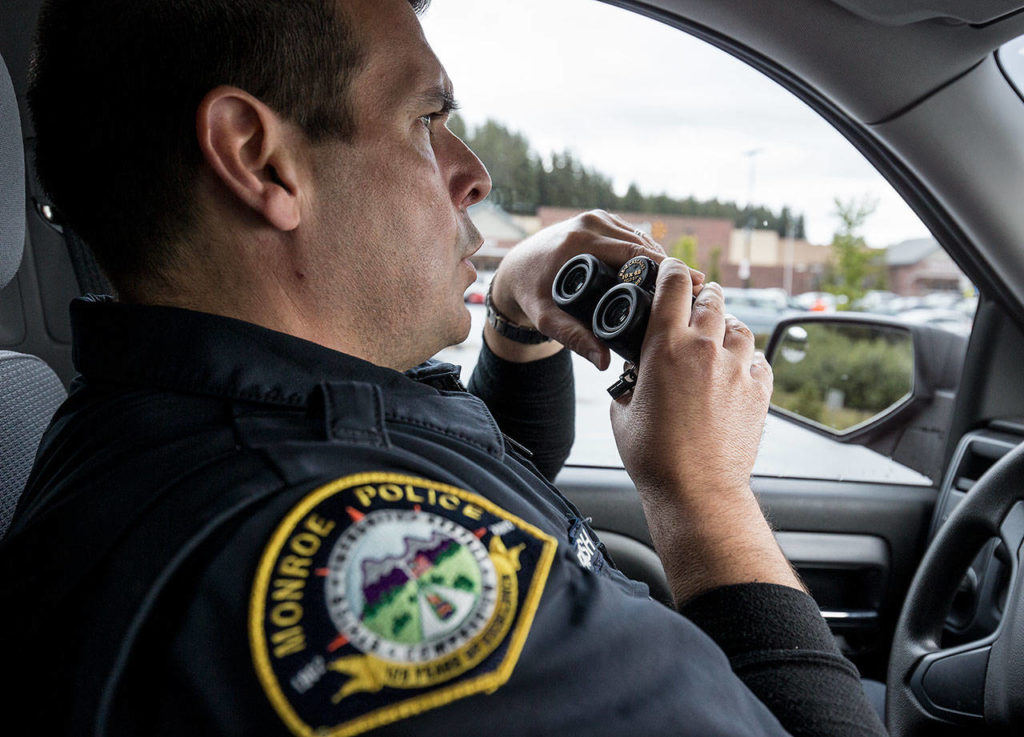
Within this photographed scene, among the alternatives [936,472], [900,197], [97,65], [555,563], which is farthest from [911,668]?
[97,65]

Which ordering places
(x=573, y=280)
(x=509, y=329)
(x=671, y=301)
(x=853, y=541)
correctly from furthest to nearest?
1. (x=853, y=541)
2. (x=509, y=329)
3. (x=573, y=280)
4. (x=671, y=301)

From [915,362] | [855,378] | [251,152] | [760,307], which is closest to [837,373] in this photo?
[855,378]

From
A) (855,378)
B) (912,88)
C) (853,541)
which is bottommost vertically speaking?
(853,541)

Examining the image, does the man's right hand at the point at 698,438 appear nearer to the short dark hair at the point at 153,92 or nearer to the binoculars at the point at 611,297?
the binoculars at the point at 611,297

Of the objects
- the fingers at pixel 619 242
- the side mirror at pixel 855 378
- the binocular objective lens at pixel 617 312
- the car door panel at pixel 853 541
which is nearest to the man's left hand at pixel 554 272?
the fingers at pixel 619 242

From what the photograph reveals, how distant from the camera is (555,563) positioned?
659 millimetres

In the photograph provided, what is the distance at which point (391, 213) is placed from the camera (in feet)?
3.12

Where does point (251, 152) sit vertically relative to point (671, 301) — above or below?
above

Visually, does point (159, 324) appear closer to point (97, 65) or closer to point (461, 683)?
point (97, 65)

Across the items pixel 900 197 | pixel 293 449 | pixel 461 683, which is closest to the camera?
pixel 461 683

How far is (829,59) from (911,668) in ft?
3.78

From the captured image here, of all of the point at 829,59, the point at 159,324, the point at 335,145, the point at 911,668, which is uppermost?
the point at 829,59

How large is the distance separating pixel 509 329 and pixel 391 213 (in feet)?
2.09

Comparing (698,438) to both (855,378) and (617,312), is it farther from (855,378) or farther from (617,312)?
(855,378)
